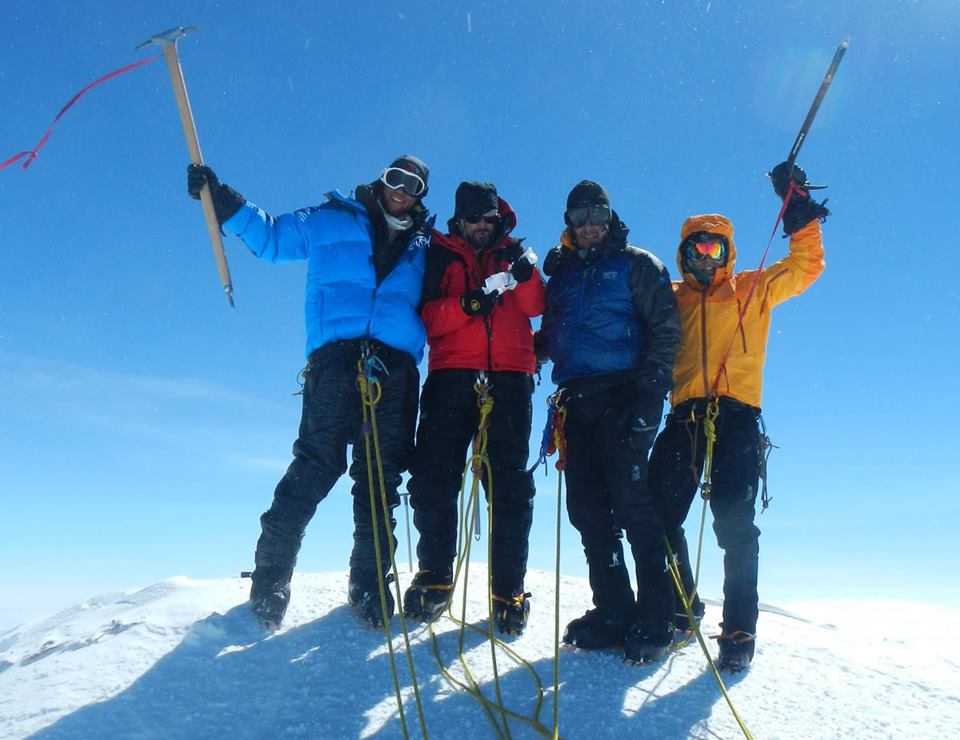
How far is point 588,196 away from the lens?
4.77 meters

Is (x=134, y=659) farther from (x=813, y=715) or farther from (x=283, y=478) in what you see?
(x=813, y=715)

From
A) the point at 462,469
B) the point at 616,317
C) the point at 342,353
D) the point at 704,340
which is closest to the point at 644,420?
the point at 616,317

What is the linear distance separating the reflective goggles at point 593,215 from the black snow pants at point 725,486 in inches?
53.6

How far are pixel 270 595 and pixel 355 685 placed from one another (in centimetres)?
98

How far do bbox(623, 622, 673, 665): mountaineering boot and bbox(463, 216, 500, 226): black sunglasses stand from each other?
2792mm

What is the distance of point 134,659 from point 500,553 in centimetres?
216

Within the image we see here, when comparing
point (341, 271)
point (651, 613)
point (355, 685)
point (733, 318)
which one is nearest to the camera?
point (355, 685)

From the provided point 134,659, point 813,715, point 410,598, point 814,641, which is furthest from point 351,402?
point 814,641

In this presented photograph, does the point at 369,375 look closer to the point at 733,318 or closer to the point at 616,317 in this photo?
the point at 616,317

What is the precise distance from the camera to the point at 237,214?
14.8 ft

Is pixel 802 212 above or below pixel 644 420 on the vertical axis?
above

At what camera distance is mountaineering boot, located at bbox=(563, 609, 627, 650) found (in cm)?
436

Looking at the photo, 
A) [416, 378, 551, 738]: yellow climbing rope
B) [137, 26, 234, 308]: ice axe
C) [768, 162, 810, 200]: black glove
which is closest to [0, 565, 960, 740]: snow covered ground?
[416, 378, 551, 738]: yellow climbing rope

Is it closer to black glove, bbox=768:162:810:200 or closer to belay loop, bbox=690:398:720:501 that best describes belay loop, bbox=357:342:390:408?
belay loop, bbox=690:398:720:501
